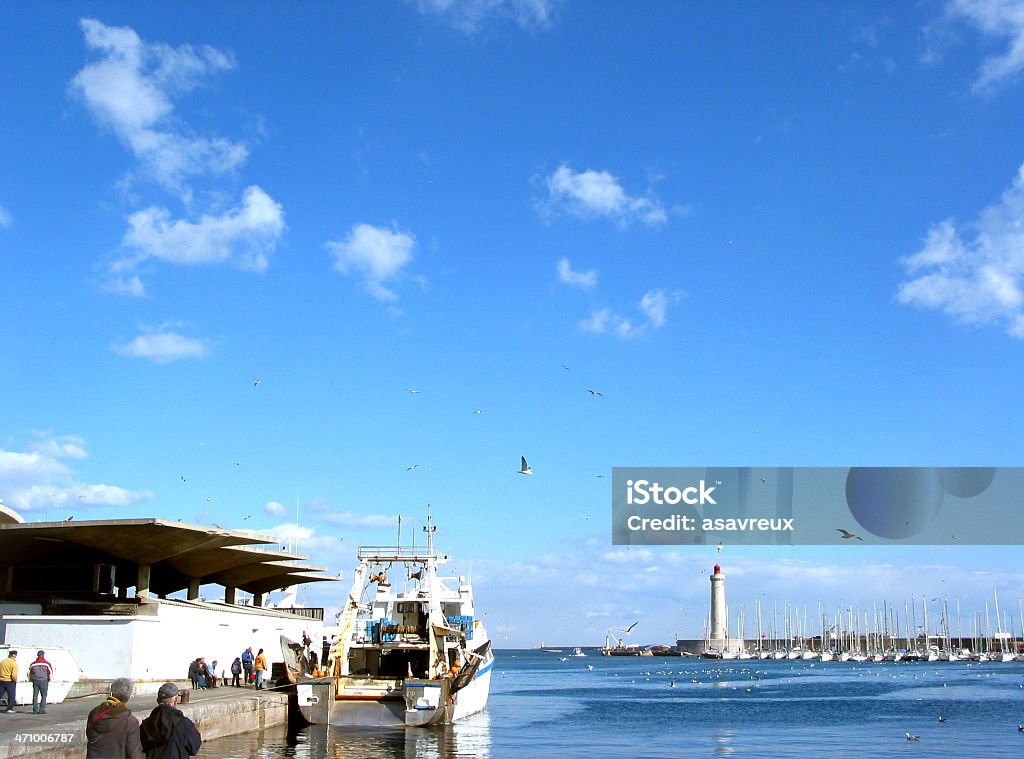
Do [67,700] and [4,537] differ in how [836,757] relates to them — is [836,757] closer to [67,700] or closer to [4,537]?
[67,700]

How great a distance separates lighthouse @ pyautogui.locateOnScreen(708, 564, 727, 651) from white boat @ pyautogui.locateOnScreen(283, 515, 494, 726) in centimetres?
14348

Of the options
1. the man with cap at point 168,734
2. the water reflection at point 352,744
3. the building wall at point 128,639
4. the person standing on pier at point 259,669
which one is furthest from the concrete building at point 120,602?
the man with cap at point 168,734

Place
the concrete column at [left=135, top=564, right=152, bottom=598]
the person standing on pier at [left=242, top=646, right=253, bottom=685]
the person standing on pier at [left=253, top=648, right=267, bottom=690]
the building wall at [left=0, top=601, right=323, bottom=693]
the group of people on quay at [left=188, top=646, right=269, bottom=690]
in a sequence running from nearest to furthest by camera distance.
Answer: the building wall at [left=0, top=601, right=323, bottom=693] < the group of people on quay at [left=188, top=646, right=269, bottom=690] < the person standing on pier at [left=253, top=648, right=267, bottom=690] < the concrete column at [left=135, top=564, right=152, bottom=598] < the person standing on pier at [left=242, top=646, right=253, bottom=685]

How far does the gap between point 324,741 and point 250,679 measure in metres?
11.4

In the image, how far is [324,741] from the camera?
1150 inches

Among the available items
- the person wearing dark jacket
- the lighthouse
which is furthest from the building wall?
the lighthouse

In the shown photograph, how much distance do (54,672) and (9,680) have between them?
373cm

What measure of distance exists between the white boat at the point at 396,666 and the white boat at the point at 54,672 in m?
6.81

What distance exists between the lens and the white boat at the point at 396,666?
30484 mm

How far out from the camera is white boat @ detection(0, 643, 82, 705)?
23.7m

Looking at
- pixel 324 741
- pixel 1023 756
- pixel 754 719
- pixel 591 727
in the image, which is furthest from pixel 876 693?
pixel 324 741

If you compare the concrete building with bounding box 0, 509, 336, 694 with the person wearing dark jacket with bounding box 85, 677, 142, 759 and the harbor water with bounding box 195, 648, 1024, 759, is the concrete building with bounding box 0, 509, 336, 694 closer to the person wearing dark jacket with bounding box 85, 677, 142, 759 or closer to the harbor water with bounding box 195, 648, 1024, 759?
the harbor water with bounding box 195, 648, 1024, 759

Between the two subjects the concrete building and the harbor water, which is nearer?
the harbor water

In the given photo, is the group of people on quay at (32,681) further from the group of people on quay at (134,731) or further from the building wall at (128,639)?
the group of people on quay at (134,731)
